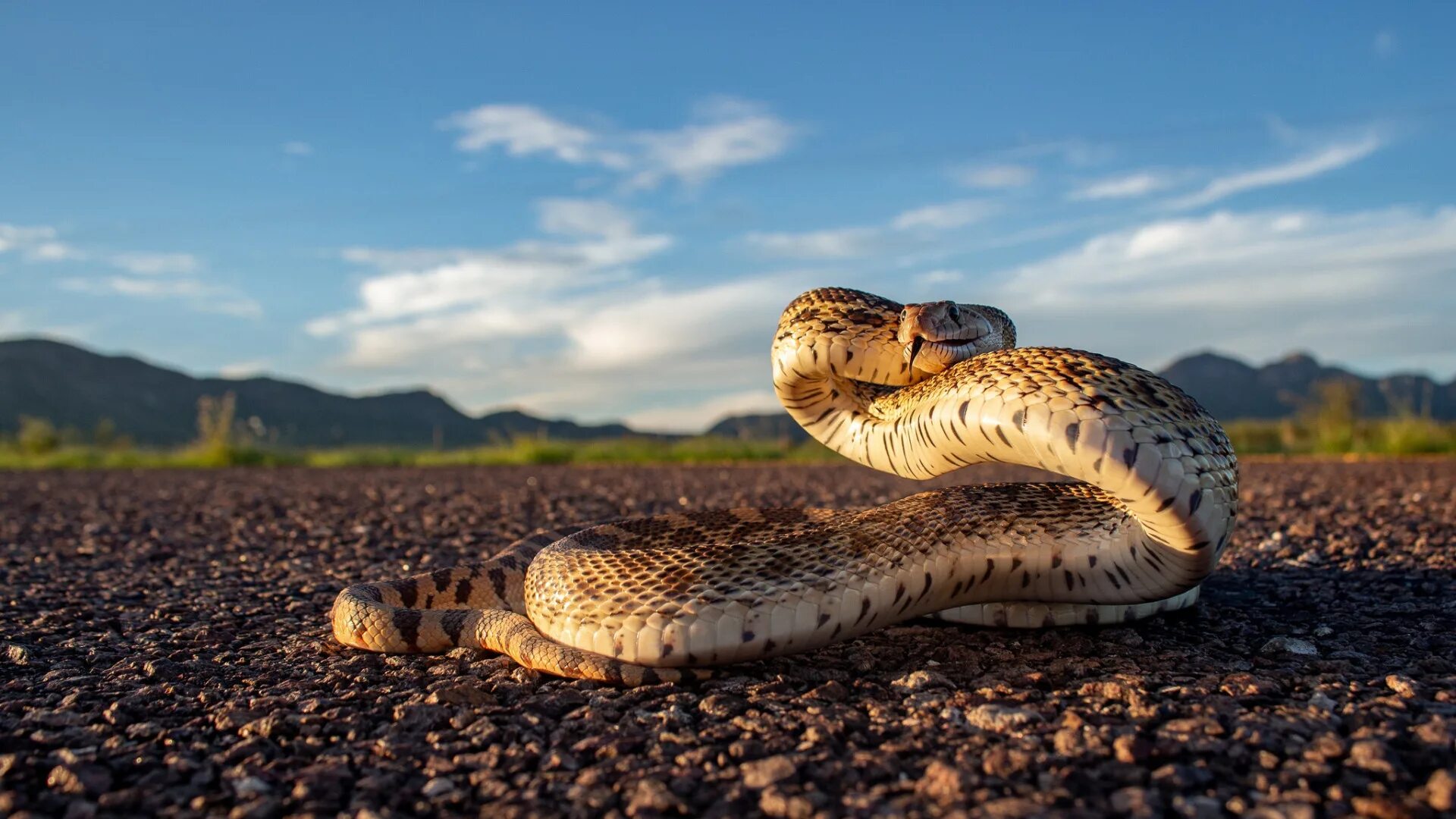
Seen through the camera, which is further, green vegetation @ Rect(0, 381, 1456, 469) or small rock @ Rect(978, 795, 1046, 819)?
green vegetation @ Rect(0, 381, 1456, 469)

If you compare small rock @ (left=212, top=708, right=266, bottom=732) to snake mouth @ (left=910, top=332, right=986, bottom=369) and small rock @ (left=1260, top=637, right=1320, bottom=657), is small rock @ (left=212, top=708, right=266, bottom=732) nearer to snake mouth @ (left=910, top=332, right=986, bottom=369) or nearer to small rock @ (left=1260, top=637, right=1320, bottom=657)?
snake mouth @ (left=910, top=332, right=986, bottom=369)

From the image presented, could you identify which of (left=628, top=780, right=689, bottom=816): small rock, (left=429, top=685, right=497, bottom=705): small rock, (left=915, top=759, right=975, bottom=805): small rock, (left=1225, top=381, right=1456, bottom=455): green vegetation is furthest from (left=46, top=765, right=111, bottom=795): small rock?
(left=1225, top=381, right=1456, bottom=455): green vegetation

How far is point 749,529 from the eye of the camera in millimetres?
4246

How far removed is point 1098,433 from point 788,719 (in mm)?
1426

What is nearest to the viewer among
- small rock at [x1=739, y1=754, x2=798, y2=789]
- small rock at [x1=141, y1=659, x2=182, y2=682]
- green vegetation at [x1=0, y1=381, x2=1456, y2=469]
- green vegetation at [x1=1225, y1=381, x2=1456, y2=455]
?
small rock at [x1=739, y1=754, x2=798, y2=789]

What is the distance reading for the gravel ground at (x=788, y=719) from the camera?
8.31 ft

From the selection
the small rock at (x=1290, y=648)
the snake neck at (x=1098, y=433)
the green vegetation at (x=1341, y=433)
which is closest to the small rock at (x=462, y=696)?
the snake neck at (x=1098, y=433)

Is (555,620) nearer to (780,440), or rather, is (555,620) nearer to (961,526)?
(961,526)

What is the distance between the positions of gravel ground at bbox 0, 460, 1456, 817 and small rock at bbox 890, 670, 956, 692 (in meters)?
0.01

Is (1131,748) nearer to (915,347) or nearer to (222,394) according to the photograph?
(915,347)

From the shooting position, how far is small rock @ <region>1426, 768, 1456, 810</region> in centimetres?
237

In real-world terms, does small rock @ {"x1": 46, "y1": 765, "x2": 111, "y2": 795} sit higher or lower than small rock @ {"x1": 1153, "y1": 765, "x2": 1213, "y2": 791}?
lower

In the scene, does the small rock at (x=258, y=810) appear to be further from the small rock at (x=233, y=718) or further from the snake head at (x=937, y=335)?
the snake head at (x=937, y=335)

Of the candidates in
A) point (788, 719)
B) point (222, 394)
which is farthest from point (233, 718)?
point (222, 394)
